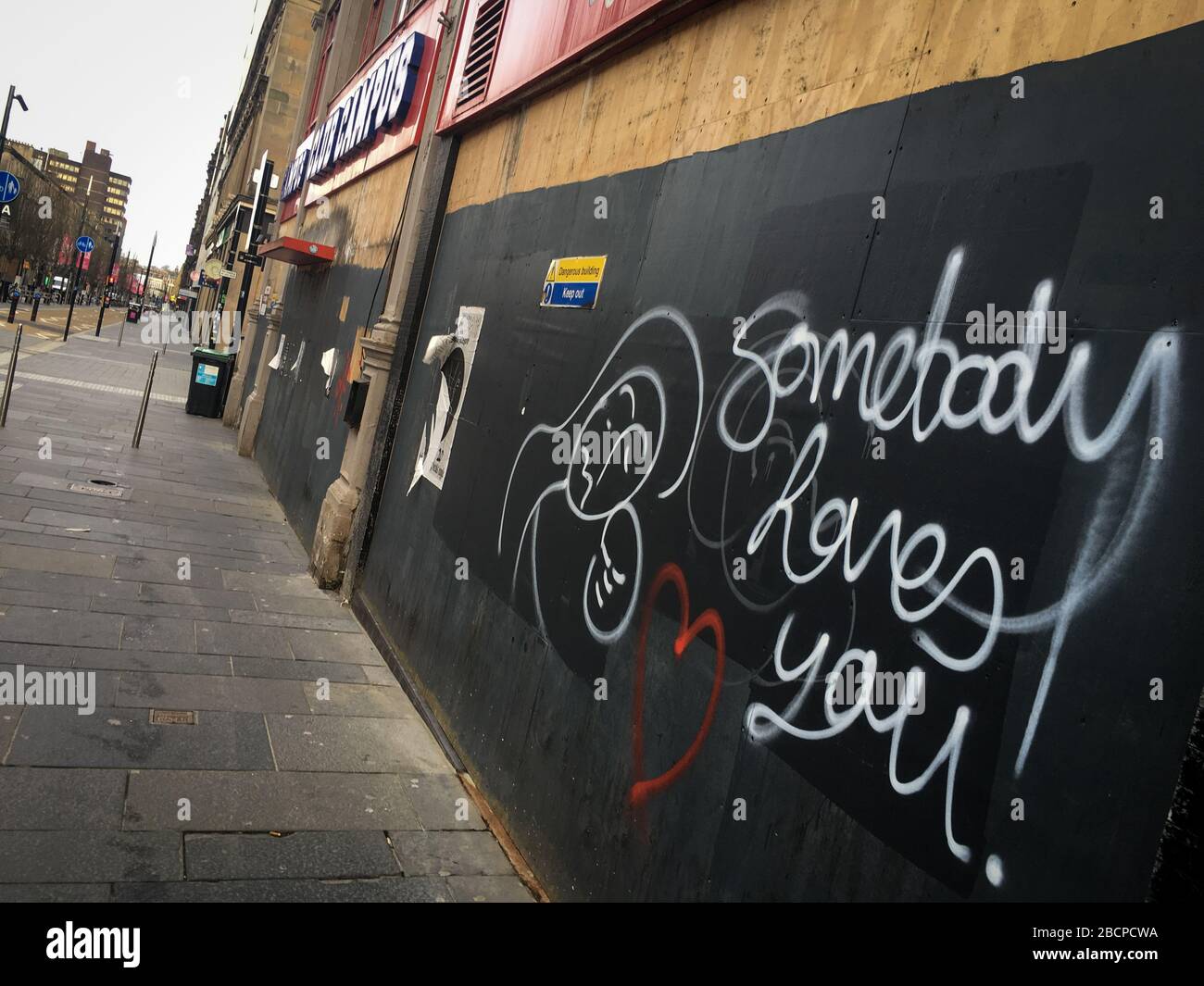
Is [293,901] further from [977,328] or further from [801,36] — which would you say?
[801,36]

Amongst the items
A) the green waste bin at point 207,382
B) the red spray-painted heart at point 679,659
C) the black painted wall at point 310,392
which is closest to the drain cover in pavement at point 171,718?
the red spray-painted heart at point 679,659

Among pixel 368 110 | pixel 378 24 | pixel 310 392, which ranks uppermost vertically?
pixel 378 24

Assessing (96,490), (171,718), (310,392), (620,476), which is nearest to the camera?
(620,476)

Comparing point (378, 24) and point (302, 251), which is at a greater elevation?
point (378, 24)

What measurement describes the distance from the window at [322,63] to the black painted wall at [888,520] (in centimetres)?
1356

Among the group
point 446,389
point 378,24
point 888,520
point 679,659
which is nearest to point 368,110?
point 378,24

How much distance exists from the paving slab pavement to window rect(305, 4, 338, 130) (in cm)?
962

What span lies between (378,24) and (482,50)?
6.65m

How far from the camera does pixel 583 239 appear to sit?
4.80 meters

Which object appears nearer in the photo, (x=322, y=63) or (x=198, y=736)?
(x=198, y=736)

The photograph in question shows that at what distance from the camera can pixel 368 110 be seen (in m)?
10.4

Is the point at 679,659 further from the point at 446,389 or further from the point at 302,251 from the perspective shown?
the point at 302,251
